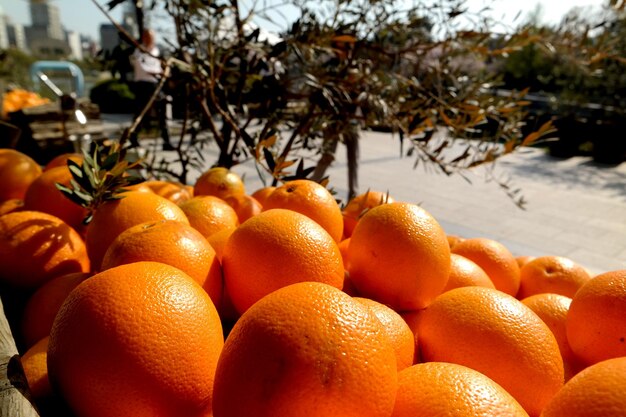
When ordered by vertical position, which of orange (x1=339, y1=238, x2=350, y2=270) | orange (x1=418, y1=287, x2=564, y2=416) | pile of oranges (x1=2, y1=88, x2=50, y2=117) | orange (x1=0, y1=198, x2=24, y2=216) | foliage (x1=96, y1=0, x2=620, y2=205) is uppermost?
foliage (x1=96, y1=0, x2=620, y2=205)

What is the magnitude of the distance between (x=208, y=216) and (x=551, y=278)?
97cm

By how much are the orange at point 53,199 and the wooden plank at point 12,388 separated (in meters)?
0.70

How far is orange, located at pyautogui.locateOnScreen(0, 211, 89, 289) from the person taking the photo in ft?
3.25

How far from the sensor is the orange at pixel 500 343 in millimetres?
693

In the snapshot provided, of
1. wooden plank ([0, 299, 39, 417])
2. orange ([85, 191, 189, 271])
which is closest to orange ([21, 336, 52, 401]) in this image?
wooden plank ([0, 299, 39, 417])

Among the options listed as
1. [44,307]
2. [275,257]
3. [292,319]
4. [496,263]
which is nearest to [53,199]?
[44,307]

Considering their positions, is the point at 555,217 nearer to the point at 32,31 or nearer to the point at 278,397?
the point at 278,397

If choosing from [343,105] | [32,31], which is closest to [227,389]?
[343,105]

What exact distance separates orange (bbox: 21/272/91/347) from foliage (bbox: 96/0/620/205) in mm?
626

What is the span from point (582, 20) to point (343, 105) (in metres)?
1.18

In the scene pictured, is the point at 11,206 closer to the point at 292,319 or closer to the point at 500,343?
the point at 292,319

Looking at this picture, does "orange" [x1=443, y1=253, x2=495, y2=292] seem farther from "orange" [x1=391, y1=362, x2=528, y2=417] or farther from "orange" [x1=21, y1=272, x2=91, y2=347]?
"orange" [x1=21, y1=272, x2=91, y2=347]

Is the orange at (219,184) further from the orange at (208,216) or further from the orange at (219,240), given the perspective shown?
the orange at (219,240)

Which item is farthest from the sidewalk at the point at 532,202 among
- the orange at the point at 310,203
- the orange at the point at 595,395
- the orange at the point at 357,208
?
the orange at the point at 595,395
